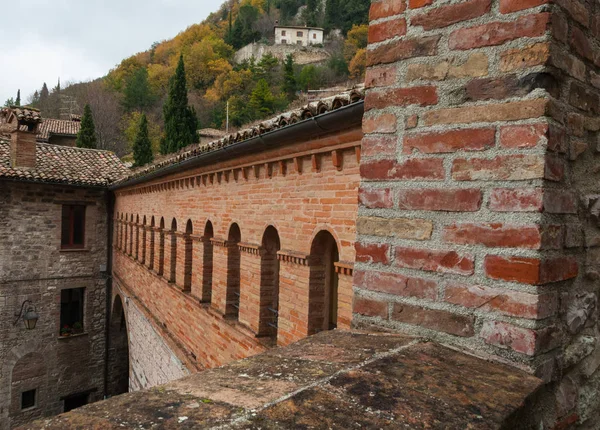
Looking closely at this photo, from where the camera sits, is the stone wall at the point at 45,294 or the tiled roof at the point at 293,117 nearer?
the tiled roof at the point at 293,117

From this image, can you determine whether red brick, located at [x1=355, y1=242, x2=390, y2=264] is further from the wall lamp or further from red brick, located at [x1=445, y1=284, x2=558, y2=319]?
the wall lamp

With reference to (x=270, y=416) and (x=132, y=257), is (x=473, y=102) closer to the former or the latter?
(x=270, y=416)

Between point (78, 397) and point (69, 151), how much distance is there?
31.9ft

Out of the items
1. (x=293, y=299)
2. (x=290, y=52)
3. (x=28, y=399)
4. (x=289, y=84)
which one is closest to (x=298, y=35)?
(x=290, y=52)

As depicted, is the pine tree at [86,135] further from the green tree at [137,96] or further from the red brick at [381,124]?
the red brick at [381,124]

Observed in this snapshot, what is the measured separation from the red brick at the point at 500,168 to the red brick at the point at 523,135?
0.12 feet

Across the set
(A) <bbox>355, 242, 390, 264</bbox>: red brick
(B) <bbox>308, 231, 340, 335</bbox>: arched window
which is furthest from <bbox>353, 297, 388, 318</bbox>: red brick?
(B) <bbox>308, 231, 340, 335</bbox>: arched window

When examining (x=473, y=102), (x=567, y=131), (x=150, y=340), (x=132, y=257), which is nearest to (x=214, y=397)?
(x=473, y=102)

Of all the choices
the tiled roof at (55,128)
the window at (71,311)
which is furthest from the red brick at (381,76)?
the tiled roof at (55,128)

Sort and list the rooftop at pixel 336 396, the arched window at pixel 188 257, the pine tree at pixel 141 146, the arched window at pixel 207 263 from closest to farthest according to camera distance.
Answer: the rooftop at pixel 336 396 < the arched window at pixel 207 263 < the arched window at pixel 188 257 < the pine tree at pixel 141 146

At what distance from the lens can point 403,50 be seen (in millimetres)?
1656

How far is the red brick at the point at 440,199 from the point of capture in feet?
4.80

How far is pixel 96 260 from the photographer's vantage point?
1791cm

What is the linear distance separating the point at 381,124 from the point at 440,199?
0.37m
